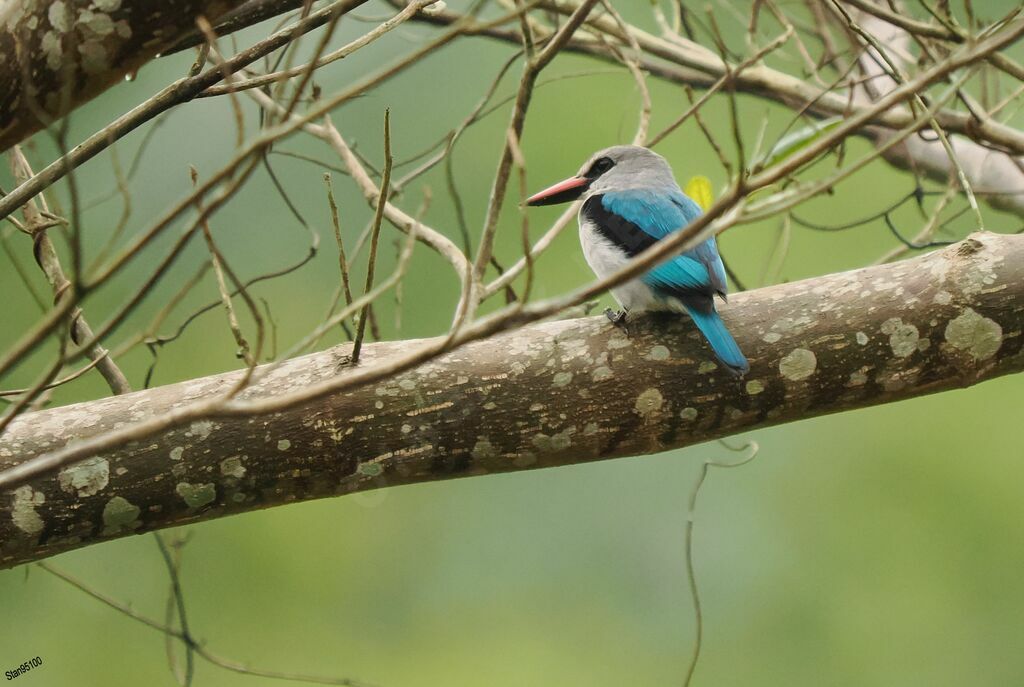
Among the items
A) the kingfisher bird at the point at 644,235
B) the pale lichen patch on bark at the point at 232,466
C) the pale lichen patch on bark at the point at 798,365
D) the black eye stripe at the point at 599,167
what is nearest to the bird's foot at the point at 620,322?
the kingfisher bird at the point at 644,235

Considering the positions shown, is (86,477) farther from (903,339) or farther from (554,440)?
(903,339)

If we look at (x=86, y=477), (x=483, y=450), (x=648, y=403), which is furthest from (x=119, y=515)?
(x=648, y=403)

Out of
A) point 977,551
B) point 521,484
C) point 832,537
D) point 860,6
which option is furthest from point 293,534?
point 860,6

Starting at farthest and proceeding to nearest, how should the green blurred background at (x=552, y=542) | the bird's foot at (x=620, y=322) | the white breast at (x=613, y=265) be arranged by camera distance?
the green blurred background at (x=552, y=542)
the white breast at (x=613, y=265)
the bird's foot at (x=620, y=322)

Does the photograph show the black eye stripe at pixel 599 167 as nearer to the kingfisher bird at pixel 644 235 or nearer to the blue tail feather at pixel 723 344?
the kingfisher bird at pixel 644 235

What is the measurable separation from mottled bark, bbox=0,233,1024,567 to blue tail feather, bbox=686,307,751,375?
2.0 inches

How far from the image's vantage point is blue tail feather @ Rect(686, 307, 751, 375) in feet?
6.05

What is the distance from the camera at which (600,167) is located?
3176mm

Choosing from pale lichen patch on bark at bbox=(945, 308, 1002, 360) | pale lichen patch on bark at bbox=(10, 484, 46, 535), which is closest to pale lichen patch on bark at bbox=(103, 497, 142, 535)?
pale lichen patch on bark at bbox=(10, 484, 46, 535)

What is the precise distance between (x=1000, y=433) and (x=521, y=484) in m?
2.54

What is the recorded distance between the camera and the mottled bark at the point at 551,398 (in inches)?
70.8

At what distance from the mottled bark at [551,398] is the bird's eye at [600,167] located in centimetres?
129

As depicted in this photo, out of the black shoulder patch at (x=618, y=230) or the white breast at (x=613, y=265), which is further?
the black shoulder patch at (x=618, y=230)

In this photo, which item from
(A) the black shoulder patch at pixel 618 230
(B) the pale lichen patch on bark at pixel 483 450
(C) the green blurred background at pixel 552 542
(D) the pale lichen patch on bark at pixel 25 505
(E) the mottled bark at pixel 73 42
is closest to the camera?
(E) the mottled bark at pixel 73 42
